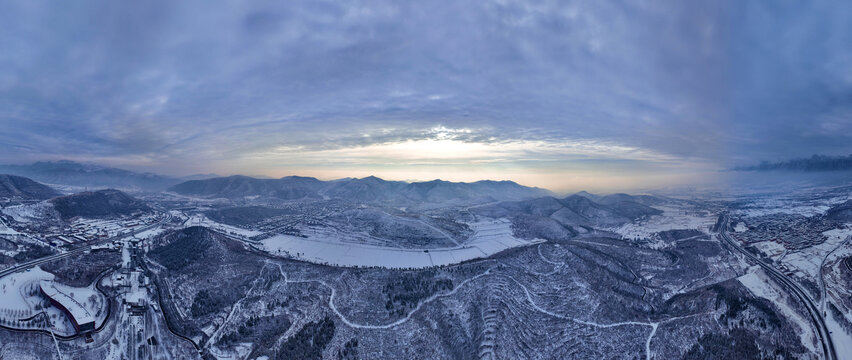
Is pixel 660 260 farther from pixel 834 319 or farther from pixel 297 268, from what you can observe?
pixel 297 268

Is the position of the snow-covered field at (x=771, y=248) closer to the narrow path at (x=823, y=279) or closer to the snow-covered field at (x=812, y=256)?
the snow-covered field at (x=812, y=256)

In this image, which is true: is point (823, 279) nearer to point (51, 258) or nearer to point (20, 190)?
point (51, 258)

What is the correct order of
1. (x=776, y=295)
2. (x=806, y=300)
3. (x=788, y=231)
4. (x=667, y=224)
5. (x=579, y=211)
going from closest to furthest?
(x=806, y=300), (x=776, y=295), (x=788, y=231), (x=667, y=224), (x=579, y=211)

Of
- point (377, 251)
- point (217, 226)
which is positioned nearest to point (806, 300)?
point (377, 251)

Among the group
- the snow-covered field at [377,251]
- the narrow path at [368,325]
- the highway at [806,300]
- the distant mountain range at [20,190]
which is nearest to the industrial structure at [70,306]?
the narrow path at [368,325]

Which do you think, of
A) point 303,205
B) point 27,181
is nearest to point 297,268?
point 303,205

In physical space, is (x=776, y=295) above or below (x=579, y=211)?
below
